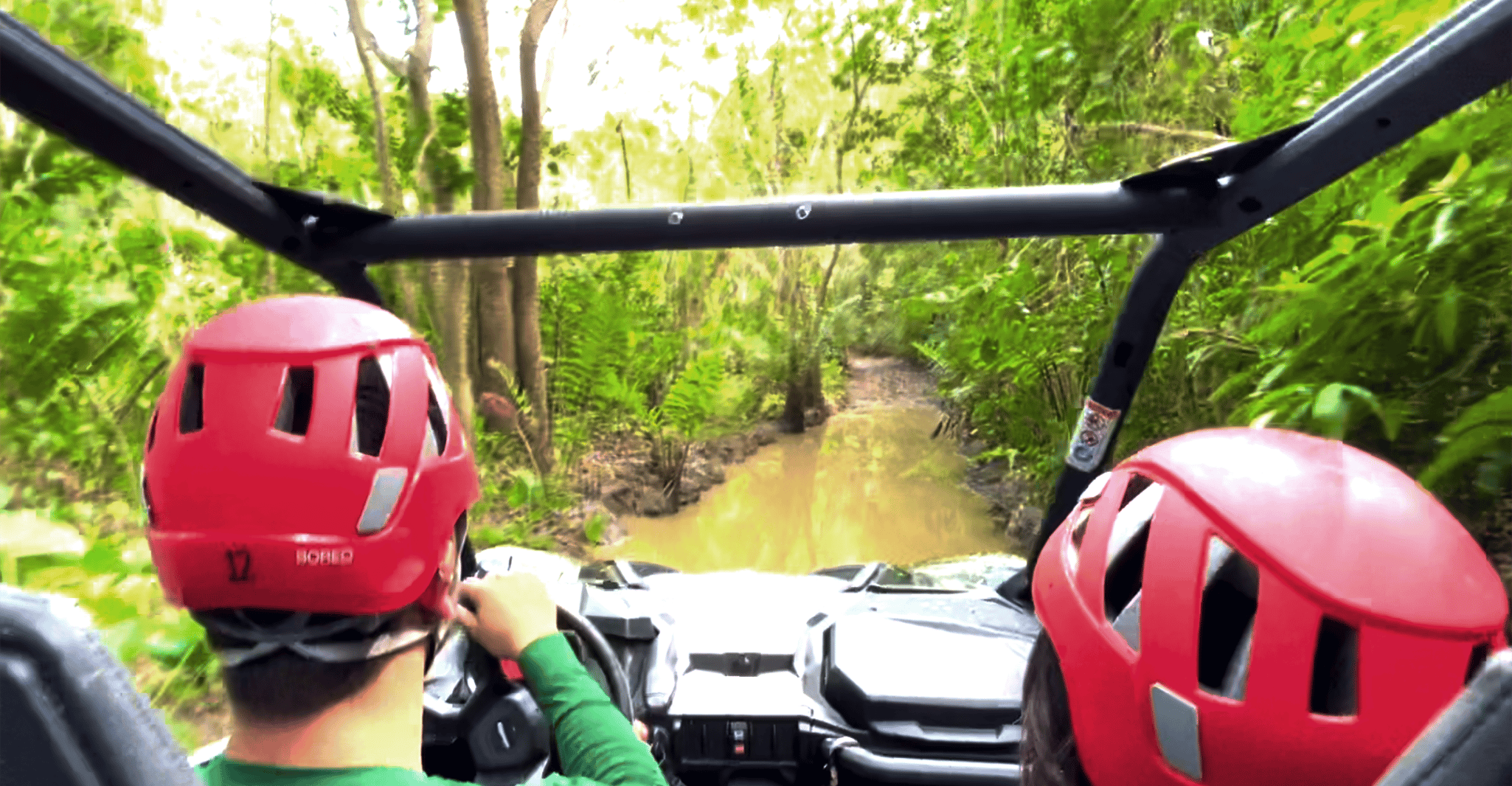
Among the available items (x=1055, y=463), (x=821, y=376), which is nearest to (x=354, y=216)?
(x=1055, y=463)

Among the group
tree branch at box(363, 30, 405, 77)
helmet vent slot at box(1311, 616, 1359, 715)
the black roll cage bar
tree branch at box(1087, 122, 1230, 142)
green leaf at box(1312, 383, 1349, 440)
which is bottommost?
helmet vent slot at box(1311, 616, 1359, 715)

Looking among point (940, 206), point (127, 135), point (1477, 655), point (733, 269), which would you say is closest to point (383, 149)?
point (127, 135)

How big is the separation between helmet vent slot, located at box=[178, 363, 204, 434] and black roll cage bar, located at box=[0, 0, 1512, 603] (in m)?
0.66

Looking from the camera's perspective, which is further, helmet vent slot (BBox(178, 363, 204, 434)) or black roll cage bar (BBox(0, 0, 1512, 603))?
black roll cage bar (BBox(0, 0, 1512, 603))

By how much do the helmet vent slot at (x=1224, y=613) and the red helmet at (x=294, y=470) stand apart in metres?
0.81

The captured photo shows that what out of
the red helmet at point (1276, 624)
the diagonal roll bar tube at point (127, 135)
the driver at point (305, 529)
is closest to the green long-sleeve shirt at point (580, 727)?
the driver at point (305, 529)

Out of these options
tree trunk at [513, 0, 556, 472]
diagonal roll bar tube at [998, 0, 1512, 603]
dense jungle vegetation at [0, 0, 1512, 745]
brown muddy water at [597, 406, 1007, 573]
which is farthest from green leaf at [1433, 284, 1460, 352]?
tree trunk at [513, 0, 556, 472]

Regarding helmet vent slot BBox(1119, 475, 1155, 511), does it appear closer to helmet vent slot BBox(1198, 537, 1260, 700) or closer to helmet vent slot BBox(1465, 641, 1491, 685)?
helmet vent slot BBox(1198, 537, 1260, 700)

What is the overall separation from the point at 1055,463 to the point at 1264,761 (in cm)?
433

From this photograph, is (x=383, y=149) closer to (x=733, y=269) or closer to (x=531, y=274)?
(x=531, y=274)

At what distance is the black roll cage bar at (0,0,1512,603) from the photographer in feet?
3.26

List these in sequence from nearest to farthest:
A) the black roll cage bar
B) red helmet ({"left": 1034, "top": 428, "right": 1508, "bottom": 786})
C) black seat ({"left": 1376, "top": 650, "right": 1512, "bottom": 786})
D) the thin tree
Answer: black seat ({"left": 1376, "top": 650, "right": 1512, "bottom": 786}), red helmet ({"left": 1034, "top": 428, "right": 1508, "bottom": 786}), the black roll cage bar, the thin tree

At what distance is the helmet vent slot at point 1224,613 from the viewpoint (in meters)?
0.66

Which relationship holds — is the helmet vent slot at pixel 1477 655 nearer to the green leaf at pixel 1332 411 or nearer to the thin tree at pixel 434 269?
the green leaf at pixel 1332 411
